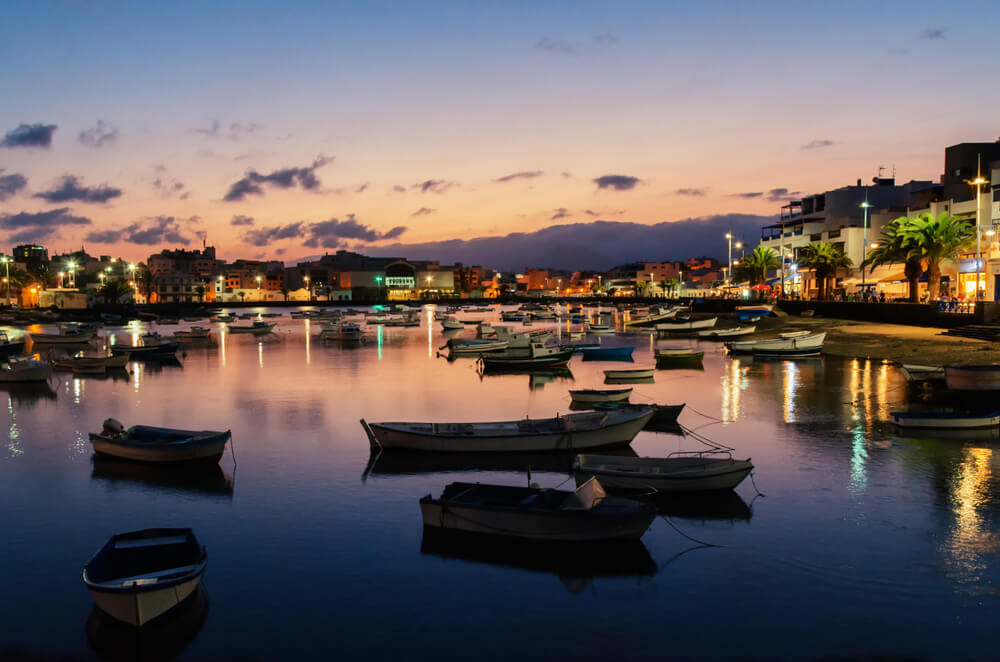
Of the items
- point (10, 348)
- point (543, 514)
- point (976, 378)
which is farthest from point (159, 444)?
point (10, 348)

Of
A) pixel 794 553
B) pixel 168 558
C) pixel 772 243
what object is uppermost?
pixel 772 243

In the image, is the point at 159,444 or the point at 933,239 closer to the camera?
the point at 159,444

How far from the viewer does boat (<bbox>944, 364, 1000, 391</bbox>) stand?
30302 millimetres

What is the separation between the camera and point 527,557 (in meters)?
15.4

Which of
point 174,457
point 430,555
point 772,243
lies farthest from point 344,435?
point 772,243

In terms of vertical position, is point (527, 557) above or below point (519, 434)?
below

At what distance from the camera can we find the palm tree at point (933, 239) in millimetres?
59688

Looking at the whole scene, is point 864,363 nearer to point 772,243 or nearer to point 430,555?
point 430,555

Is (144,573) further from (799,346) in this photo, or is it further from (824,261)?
(824,261)

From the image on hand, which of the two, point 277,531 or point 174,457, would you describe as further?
point 174,457

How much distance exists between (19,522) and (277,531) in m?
6.91

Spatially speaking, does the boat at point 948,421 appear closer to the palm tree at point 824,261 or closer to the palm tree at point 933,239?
the palm tree at point 933,239

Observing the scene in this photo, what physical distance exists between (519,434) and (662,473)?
6141 mm

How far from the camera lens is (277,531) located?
57.6ft
